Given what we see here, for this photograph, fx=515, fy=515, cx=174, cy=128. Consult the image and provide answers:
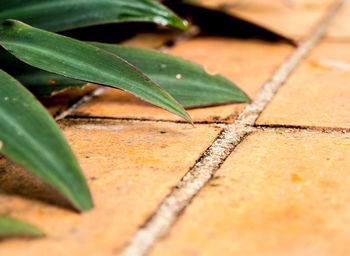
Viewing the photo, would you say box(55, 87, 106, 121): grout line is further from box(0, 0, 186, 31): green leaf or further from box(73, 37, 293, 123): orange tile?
box(0, 0, 186, 31): green leaf

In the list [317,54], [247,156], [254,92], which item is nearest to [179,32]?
[317,54]

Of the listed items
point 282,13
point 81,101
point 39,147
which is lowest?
point 81,101

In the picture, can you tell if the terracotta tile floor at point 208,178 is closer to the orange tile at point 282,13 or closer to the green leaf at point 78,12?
the green leaf at point 78,12

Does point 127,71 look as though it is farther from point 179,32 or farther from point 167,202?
point 179,32

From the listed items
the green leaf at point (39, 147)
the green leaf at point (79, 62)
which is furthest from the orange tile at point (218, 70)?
the green leaf at point (39, 147)

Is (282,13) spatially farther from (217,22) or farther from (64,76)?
(64,76)

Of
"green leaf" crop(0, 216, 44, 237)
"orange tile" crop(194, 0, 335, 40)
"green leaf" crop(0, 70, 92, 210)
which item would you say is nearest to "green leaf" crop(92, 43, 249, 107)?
"green leaf" crop(0, 70, 92, 210)

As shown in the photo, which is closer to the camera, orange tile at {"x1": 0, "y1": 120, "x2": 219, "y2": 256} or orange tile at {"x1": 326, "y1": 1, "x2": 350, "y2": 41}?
orange tile at {"x1": 0, "y1": 120, "x2": 219, "y2": 256}

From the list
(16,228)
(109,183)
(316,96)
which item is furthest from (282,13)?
(16,228)
